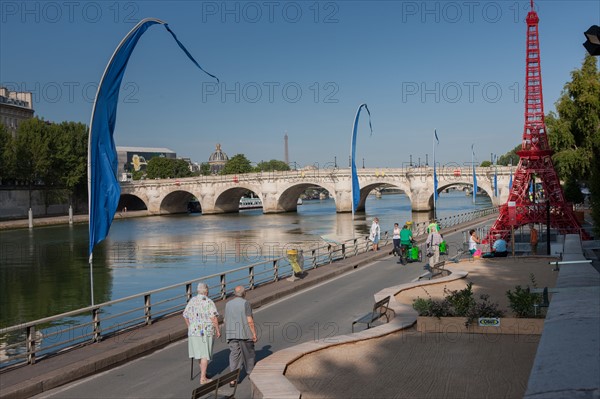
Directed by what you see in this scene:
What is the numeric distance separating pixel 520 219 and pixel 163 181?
268 ft

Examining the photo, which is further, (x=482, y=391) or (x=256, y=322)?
(x=256, y=322)

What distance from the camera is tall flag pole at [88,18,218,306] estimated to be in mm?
14789

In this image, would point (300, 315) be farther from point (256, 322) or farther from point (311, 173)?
point (311, 173)

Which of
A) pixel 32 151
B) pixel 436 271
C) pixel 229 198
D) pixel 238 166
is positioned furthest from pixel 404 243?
pixel 238 166

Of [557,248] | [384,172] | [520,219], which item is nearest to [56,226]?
[384,172]

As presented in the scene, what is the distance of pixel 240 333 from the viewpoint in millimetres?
9641

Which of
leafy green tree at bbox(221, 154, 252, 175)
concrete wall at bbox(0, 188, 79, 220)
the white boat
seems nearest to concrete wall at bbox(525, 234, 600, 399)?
concrete wall at bbox(0, 188, 79, 220)

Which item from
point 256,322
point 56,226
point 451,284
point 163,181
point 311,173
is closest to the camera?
point 256,322

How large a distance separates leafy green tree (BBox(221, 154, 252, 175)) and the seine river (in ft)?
279

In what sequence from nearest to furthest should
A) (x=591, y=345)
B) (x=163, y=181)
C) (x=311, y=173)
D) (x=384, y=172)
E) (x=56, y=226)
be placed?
(x=591, y=345)
(x=56, y=226)
(x=384, y=172)
(x=311, y=173)
(x=163, y=181)

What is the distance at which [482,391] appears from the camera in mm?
8141

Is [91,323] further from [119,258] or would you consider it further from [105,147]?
[119,258]

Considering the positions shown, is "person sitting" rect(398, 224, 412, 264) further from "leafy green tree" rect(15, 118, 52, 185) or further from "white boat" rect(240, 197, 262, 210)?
"white boat" rect(240, 197, 262, 210)

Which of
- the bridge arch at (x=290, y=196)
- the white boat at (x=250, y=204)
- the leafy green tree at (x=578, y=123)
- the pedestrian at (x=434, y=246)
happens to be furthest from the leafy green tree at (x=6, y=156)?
the pedestrian at (x=434, y=246)
